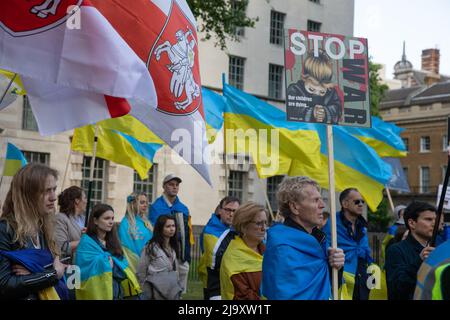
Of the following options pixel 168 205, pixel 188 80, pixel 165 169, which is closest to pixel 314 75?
pixel 188 80

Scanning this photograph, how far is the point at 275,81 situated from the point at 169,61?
3437 centimetres

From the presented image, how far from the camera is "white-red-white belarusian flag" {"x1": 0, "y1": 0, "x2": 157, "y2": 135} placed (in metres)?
6.19

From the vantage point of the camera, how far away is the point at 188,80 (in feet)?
24.0

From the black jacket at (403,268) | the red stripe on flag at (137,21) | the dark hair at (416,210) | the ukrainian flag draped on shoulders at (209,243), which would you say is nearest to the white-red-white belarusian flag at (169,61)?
the red stripe on flag at (137,21)

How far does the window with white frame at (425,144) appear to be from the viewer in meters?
77.6

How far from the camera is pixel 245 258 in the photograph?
769 cm

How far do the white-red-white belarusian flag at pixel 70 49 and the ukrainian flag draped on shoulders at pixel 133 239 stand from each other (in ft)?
20.5

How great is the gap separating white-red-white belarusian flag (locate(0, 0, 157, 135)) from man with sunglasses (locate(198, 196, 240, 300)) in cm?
312

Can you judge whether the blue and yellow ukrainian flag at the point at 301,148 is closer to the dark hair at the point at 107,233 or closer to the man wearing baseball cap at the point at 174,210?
the man wearing baseball cap at the point at 174,210

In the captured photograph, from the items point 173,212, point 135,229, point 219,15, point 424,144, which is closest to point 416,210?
point 135,229

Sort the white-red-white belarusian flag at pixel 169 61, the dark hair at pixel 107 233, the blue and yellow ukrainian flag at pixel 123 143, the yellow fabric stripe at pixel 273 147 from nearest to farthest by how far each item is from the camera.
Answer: the white-red-white belarusian flag at pixel 169 61
the dark hair at pixel 107 233
the blue and yellow ukrainian flag at pixel 123 143
the yellow fabric stripe at pixel 273 147

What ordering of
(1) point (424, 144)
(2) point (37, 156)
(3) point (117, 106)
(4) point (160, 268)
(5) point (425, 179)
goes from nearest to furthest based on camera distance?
1. (3) point (117, 106)
2. (4) point (160, 268)
3. (2) point (37, 156)
4. (1) point (424, 144)
5. (5) point (425, 179)

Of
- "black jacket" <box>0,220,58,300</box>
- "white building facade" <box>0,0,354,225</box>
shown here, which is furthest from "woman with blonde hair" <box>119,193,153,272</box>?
"white building facade" <box>0,0,354,225</box>

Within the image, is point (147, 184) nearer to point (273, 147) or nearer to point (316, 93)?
point (273, 147)
